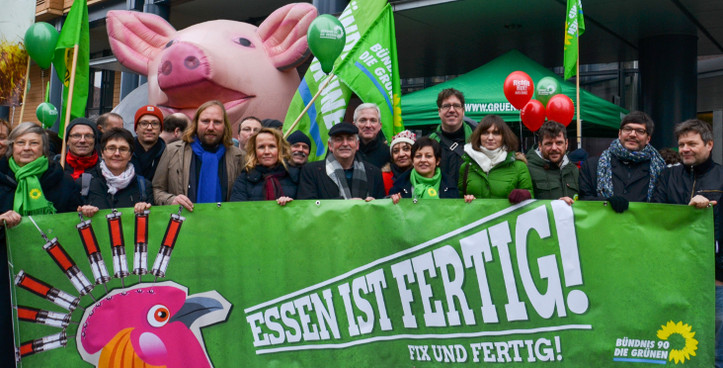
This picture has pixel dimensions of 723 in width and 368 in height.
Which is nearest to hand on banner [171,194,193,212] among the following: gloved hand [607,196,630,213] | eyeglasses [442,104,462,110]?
eyeglasses [442,104,462,110]

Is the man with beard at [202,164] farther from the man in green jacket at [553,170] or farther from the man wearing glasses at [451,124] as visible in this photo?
the man in green jacket at [553,170]

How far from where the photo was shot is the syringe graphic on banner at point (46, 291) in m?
3.60

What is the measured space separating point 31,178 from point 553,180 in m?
2.87

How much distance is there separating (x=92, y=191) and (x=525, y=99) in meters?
4.77

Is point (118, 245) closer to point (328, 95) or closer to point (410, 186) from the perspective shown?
point (410, 186)

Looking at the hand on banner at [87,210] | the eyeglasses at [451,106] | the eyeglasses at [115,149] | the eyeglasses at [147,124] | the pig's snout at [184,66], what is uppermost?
the pig's snout at [184,66]

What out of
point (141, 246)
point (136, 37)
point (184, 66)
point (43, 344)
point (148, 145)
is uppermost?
point (136, 37)

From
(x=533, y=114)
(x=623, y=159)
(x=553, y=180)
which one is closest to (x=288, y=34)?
(x=533, y=114)

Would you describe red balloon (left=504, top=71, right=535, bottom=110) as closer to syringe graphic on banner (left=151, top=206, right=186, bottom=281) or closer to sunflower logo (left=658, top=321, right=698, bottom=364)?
sunflower logo (left=658, top=321, right=698, bottom=364)

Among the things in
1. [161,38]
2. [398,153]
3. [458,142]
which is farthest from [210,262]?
[161,38]

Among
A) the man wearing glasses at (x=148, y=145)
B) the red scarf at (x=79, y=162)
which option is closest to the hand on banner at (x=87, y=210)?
the red scarf at (x=79, y=162)

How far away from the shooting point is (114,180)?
3705 millimetres

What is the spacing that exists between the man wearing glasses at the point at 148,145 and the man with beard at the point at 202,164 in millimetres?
471

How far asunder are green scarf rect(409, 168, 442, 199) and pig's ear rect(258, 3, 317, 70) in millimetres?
3745
